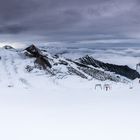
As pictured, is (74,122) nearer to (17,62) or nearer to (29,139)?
(29,139)

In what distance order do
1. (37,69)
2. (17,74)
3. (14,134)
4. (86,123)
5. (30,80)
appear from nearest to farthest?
(14,134) → (86,123) → (30,80) → (17,74) → (37,69)

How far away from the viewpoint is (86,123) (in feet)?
83.3

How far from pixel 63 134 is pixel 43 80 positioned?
471ft

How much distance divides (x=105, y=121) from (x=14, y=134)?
24.1 feet

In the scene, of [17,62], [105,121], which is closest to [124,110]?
[105,121]

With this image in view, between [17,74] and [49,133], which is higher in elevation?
[17,74]

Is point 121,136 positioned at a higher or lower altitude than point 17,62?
lower

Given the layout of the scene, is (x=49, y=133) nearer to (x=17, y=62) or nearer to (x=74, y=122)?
(x=74, y=122)

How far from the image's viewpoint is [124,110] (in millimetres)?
32312

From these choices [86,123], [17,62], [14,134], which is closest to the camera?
→ [14,134]

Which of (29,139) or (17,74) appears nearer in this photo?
(29,139)

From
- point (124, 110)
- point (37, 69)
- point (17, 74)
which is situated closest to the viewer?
point (124, 110)

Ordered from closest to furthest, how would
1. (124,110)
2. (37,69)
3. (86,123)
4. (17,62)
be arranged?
(86,123) < (124,110) < (37,69) < (17,62)

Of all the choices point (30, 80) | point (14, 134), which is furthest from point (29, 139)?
point (30, 80)
